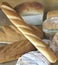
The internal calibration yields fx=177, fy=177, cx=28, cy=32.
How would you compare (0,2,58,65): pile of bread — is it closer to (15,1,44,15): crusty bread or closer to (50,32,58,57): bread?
(50,32,58,57): bread

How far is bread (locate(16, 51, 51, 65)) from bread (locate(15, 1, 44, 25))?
10.4 inches

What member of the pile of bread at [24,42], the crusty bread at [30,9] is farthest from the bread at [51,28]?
the crusty bread at [30,9]

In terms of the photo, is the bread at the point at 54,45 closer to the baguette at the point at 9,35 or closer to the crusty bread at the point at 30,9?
the baguette at the point at 9,35

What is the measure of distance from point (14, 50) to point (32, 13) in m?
0.28

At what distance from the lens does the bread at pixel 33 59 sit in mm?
551

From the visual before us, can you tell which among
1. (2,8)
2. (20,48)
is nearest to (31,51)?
(20,48)

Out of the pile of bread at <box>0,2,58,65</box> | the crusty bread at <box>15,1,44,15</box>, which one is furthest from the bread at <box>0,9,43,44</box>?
the crusty bread at <box>15,1,44,15</box>

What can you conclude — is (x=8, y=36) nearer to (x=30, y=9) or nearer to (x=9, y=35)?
(x=9, y=35)

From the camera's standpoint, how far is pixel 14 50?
0.60 metres

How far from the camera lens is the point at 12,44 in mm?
Answer: 610

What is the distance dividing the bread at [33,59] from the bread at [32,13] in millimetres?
265

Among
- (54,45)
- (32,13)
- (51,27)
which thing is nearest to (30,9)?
(32,13)

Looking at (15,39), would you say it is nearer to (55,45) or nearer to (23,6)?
(55,45)

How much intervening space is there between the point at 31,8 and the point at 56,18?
131 millimetres
